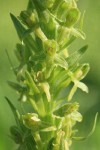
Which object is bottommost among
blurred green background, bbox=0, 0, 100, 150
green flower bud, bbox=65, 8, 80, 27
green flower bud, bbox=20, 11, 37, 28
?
blurred green background, bbox=0, 0, 100, 150

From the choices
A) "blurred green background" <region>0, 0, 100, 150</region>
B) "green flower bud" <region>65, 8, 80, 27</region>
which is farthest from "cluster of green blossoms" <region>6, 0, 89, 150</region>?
"blurred green background" <region>0, 0, 100, 150</region>

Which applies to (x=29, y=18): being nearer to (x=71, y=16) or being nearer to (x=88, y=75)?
(x=71, y=16)

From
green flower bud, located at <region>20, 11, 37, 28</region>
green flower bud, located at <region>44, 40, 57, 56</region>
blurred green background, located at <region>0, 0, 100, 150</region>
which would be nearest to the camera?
green flower bud, located at <region>44, 40, 57, 56</region>

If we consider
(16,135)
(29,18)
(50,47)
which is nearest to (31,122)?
(16,135)

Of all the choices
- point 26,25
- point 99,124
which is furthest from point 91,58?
point 26,25

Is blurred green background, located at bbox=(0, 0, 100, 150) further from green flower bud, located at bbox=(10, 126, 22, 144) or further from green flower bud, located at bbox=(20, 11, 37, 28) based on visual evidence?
green flower bud, located at bbox=(20, 11, 37, 28)

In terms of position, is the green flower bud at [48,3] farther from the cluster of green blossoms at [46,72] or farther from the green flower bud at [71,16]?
the green flower bud at [71,16]

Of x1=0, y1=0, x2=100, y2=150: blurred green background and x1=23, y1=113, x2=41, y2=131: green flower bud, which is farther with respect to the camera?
x1=0, y1=0, x2=100, y2=150: blurred green background

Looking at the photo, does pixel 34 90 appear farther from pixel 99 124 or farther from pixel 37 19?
pixel 99 124
